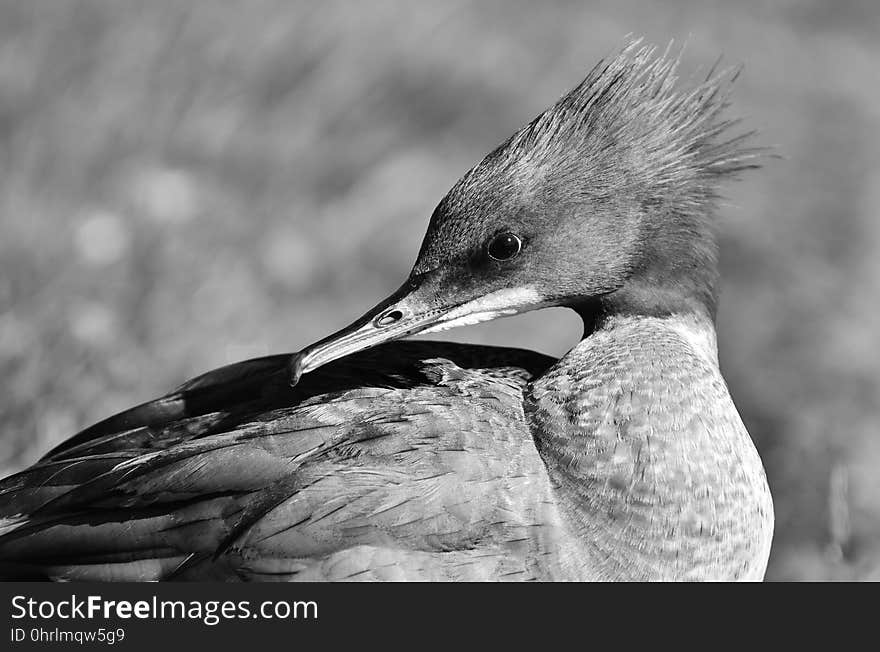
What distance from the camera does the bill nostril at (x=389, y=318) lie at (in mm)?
2689

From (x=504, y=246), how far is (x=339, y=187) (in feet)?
8.34

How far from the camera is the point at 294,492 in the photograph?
2.44 m

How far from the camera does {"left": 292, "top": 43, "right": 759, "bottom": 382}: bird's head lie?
2.69 meters

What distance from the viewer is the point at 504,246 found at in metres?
2.71

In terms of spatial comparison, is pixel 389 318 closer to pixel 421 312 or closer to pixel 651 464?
pixel 421 312

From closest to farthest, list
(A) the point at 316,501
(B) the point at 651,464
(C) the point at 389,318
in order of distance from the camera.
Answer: (A) the point at 316,501
(B) the point at 651,464
(C) the point at 389,318

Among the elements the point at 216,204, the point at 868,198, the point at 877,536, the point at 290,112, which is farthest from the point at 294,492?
the point at 868,198

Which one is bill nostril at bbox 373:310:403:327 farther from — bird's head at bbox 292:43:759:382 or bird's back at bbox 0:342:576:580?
bird's back at bbox 0:342:576:580

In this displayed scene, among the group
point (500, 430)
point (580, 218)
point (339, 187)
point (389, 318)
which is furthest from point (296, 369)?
point (339, 187)

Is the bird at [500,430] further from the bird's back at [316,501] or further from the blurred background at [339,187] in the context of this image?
the blurred background at [339,187]

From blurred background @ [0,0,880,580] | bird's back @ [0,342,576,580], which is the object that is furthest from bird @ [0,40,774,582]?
blurred background @ [0,0,880,580]

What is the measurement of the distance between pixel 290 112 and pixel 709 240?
111 inches

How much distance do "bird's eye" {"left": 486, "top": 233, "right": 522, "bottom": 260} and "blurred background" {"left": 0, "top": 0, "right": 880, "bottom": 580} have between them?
167cm

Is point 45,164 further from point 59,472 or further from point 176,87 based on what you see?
point 59,472
